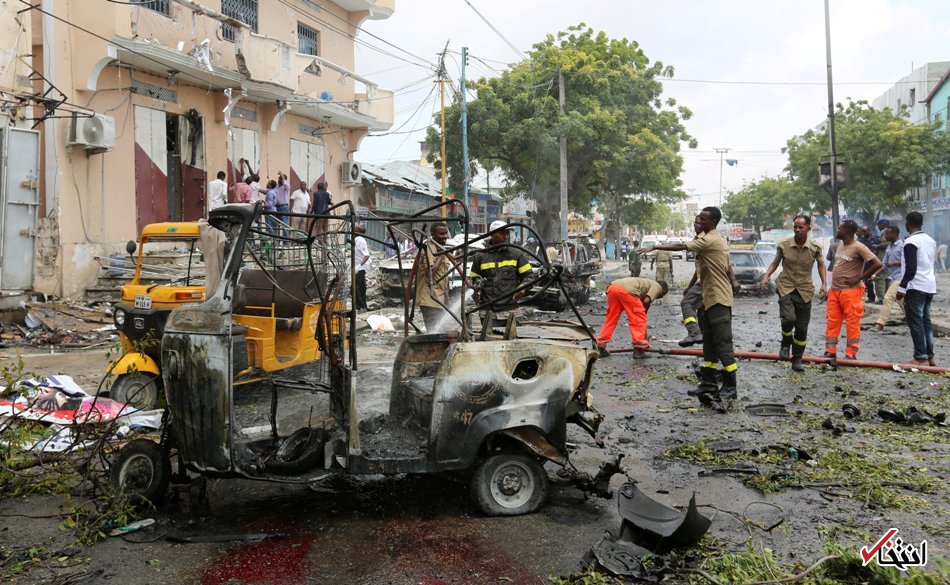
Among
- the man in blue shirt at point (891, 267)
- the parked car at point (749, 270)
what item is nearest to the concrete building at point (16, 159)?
the man in blue shirt at point (891, 267)

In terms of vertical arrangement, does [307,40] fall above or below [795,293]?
above

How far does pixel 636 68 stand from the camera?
35312mm

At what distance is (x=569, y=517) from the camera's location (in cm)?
473

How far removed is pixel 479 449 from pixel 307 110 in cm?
1867

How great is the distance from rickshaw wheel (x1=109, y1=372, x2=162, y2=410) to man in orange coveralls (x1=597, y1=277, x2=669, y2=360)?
20.4 feet

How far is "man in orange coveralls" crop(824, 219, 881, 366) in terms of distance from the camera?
9477mm

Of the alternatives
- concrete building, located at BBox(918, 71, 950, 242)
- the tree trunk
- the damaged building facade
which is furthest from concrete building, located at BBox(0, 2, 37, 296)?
concrete building, located at BBox(918, 71, 950, 242)

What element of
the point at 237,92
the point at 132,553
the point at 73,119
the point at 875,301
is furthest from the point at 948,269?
the point at 132,553

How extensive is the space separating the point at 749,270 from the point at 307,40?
50.2 ft

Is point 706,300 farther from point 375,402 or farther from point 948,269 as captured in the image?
point 948,269

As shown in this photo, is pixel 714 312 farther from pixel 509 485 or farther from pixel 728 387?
pixel 509 485

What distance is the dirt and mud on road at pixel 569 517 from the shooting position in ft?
12.8

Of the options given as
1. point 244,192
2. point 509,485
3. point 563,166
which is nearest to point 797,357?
point 509,485

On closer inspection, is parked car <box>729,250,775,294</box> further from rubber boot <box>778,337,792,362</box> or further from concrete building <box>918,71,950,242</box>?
concrete building <box>918,71,950,242</box>
